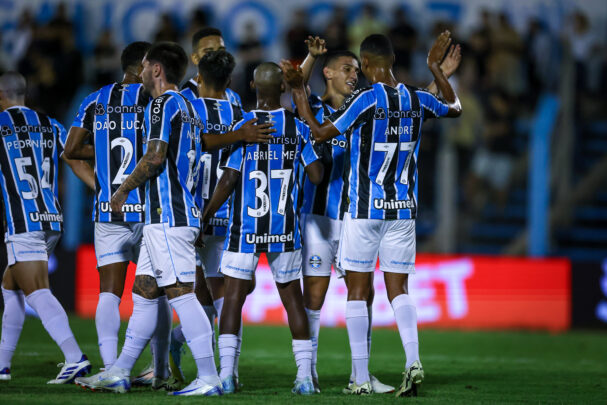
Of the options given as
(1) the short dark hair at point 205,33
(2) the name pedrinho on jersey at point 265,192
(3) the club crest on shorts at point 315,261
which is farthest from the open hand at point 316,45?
(3) the club crest on shorts at point 315,261

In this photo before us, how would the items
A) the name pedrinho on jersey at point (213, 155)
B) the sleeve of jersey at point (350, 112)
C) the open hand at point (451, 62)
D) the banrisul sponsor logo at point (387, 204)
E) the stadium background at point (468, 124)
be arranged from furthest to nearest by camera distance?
the stadium background at point (468, 124)
the open hand at point (451, 62)
the name pedrinho on jersey at point (213, 155)
the banrisul sponsor logo at point (387, 204)
the sleeve of jersey at point (350, 112)

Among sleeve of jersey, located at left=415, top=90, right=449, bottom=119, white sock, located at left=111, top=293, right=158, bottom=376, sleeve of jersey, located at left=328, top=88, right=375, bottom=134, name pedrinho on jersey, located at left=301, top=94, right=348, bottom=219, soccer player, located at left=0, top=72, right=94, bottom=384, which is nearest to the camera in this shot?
white sock, located at left=111, top=293, right=158, bottom=376

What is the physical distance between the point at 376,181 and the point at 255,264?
103 cm

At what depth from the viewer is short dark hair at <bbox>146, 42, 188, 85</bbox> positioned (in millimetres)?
5949

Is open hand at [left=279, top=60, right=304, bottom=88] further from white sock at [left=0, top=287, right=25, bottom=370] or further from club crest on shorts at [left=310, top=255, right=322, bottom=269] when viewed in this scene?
white sock at [left=0, top=287, right=25, bottom=370]

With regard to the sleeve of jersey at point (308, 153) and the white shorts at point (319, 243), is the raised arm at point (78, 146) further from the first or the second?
the white shorts at point (319, 243)

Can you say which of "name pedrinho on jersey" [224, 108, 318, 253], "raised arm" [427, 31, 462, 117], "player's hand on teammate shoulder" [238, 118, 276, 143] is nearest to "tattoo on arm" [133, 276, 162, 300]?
"name pedrinho on jersey" [224, 108, 318, 253]

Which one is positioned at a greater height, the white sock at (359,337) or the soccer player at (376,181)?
the soccer player at (376,181)

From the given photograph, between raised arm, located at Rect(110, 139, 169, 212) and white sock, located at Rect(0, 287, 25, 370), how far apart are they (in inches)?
65.1

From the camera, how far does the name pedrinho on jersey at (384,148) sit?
6387mm

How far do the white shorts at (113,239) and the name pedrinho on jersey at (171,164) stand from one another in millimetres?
647

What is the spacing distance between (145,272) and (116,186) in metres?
0.75

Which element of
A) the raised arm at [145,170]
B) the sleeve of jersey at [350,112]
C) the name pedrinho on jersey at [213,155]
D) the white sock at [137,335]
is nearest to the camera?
the raised arm at [145,170]

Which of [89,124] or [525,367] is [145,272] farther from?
[525,367]
